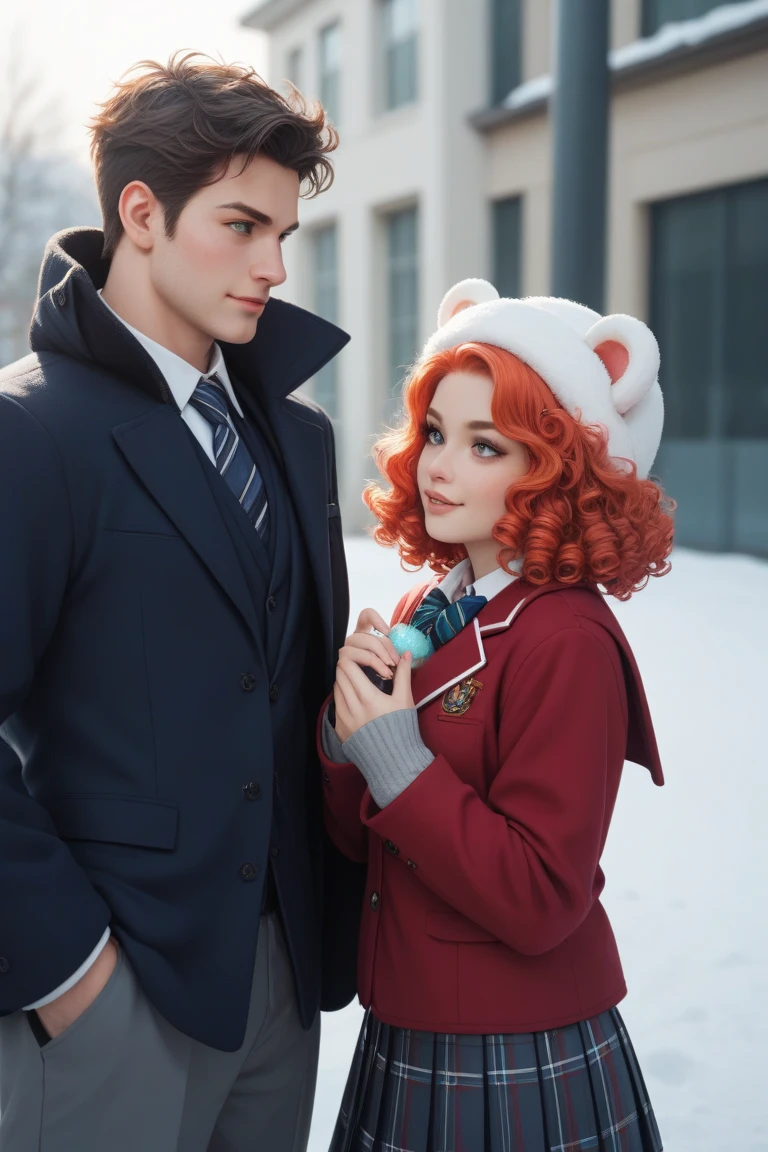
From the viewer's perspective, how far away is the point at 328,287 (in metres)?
17.5

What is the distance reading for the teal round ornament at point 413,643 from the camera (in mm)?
2057

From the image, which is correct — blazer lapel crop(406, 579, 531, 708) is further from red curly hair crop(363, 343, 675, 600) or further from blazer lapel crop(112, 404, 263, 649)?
blazer lapel crop(112, 404, 263, 649)

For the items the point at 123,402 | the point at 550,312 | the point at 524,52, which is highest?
the point at 524,52

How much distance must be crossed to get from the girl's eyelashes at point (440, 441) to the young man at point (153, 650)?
0.82 feet

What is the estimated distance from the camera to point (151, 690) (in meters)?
1.90

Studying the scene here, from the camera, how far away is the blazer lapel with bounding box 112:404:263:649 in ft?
6.28

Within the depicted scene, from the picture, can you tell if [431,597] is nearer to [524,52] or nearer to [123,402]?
[123,402]

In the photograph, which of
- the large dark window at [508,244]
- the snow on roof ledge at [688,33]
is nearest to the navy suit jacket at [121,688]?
the snow on roof ledge at [688,33]

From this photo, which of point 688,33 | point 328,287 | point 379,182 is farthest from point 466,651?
point 328,287

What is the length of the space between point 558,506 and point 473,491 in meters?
0.15

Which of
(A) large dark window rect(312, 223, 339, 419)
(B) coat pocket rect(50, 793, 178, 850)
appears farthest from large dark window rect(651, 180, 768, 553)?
(B) coat pocket rect(50, 793, 178, 850)

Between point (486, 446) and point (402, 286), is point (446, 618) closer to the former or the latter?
point (486, 446)

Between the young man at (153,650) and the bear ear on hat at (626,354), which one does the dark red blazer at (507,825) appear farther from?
the bear ear on hat at (626,354)

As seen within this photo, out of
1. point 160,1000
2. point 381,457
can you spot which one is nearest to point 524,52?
point 381,457
